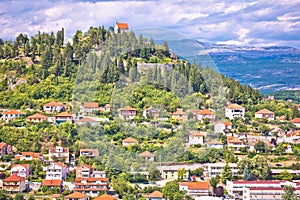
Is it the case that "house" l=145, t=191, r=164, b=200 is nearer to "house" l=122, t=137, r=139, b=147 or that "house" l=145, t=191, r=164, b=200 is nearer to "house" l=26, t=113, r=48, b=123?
"house" l=122, t=137, r=139, b=147

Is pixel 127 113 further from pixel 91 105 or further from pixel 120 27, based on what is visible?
pixel 120 27

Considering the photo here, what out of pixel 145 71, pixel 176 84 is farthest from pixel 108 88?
pixel 176 84

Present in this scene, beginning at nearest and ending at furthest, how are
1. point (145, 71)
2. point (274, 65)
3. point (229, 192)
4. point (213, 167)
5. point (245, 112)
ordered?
point (229, 192), point (213, 167), point (145, 71), point (245, 112), point (274, 65)

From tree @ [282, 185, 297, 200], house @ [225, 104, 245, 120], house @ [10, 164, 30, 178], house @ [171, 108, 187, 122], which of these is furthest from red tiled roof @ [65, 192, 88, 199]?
house @ [225, 104, 245, 120]

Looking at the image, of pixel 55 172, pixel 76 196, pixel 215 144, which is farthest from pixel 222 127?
pixel 76 196

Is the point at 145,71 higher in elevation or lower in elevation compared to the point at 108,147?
higher

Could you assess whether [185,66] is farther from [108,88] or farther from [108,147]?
[108,147]

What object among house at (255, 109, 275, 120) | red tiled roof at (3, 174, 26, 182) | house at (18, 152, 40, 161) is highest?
house at (255, 109, 275, 120)
